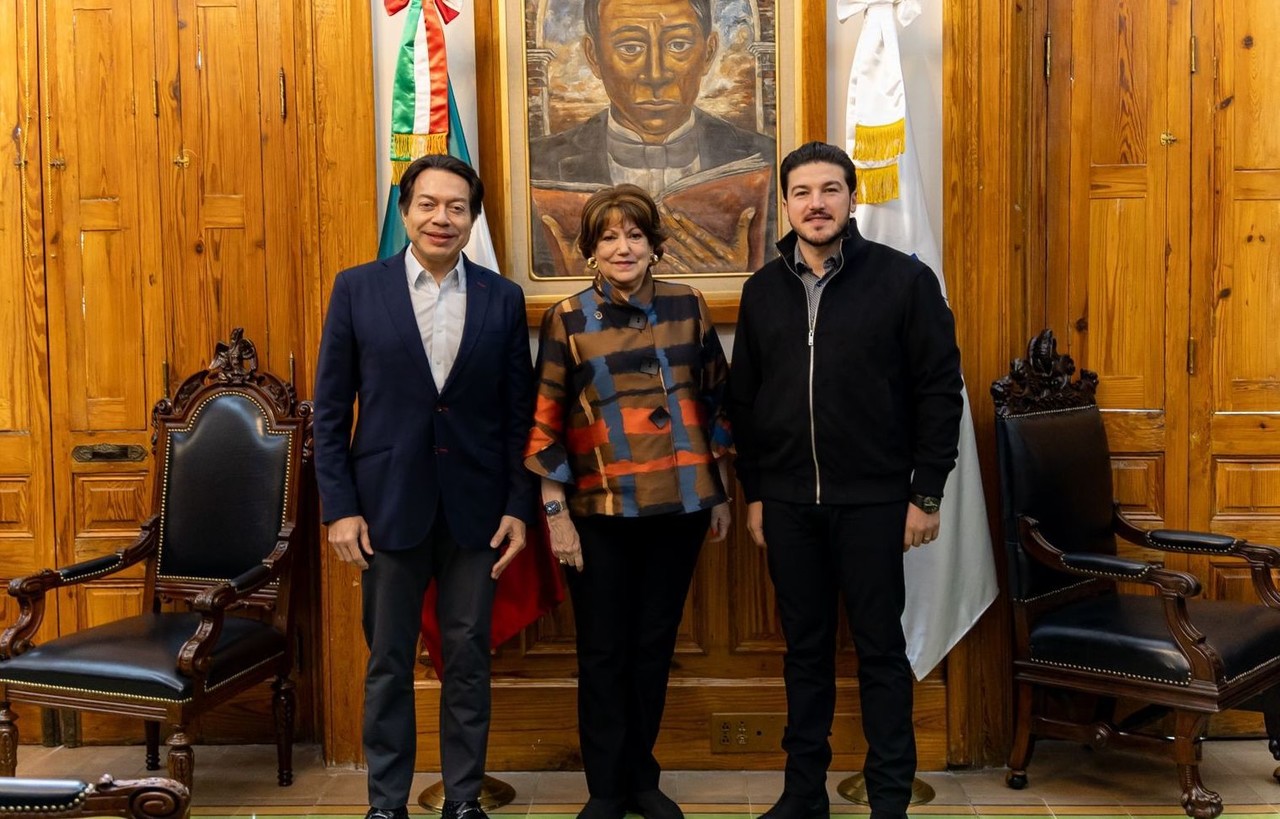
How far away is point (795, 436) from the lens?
275cm

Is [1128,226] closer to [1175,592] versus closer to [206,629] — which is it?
[1175,592]

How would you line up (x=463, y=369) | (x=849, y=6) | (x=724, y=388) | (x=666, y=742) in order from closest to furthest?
(x=463, y=369) < (x=724, y=388) < (x=849, y=6) < (x=666, y=742)

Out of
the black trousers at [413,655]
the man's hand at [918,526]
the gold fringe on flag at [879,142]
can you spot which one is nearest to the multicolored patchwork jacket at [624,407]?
the black trousers at [413,655]

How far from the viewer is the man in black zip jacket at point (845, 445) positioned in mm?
2717

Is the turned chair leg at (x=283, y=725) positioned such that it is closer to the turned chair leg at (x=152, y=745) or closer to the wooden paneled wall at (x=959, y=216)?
the wooden paneled wall at (x=959, y=216)

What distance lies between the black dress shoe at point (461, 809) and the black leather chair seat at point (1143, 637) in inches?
60.9

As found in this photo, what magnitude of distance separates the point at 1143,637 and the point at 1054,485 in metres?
0.48

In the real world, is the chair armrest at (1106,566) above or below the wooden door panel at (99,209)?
below

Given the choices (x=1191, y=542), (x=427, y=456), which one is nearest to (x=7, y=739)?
(x=427, y=456)

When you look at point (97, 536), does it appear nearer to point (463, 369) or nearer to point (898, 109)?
point (463, 369)

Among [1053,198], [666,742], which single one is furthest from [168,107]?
[1053,198]

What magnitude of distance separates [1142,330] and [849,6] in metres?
1.34

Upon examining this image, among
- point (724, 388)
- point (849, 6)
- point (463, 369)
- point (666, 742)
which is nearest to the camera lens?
point (463, 369)

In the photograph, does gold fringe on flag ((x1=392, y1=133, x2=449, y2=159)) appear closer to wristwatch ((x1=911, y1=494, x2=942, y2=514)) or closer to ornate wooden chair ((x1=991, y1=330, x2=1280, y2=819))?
wristwatch ((x1=911, y1=494, x2=942, y2=514))
